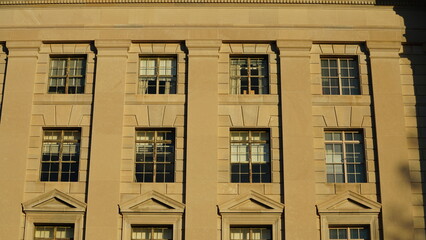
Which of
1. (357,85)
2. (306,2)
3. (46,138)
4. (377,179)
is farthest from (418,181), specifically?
(46,138)

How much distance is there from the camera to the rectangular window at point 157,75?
85.6 ft

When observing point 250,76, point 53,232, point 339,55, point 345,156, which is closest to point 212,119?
point 250,76

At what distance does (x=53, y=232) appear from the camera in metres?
24.4

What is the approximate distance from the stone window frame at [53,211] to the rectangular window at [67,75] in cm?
414

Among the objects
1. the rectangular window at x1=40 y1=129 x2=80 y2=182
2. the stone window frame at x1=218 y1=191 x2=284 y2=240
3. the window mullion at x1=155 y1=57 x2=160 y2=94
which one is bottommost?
the stone window frame at x1=218 y1=191 x2=284 y2=240

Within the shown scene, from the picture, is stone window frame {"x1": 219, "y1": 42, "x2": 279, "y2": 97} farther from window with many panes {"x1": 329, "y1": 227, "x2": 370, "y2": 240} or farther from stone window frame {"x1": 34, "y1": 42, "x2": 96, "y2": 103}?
window with many panes {"x1": 329, "y1": 227, "x2": 370, "y2": 240}

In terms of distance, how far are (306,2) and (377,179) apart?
7.41 meters

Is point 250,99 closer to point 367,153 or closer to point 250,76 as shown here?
point 250,76

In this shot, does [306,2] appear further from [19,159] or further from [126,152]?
[19,159]

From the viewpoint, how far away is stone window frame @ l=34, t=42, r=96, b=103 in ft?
84.4

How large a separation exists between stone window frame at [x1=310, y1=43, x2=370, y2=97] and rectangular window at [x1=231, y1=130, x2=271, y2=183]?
2869mm

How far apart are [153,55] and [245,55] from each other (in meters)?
3.56

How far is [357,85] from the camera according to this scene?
85.9 ft

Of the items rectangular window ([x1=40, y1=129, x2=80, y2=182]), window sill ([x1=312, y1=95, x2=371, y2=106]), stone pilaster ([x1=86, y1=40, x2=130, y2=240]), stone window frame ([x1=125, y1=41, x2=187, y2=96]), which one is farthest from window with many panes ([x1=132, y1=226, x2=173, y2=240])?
window sill ([x1=312, y1=95, x2=371, y2=106])
